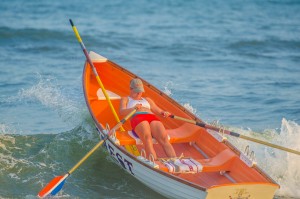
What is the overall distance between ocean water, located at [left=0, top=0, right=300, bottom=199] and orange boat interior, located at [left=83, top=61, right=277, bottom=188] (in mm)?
571

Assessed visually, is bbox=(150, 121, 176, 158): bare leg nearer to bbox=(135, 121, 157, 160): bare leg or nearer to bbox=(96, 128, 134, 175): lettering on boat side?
bbox=(135, 121, 157, 160): bare leg

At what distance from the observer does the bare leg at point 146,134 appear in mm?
8641

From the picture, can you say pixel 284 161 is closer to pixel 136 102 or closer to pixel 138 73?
pixel 136 102

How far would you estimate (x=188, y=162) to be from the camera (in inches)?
327

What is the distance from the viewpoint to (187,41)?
63.3ft

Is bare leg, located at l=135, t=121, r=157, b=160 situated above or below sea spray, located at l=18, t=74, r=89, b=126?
above

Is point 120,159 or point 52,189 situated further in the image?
point 120,159

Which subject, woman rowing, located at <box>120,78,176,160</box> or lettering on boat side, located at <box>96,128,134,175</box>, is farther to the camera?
woman rowing, located at <box>120,78,176,160</box>

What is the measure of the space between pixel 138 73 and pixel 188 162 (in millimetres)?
7231

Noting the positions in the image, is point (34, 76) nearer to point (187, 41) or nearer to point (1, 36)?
point (1, 36)

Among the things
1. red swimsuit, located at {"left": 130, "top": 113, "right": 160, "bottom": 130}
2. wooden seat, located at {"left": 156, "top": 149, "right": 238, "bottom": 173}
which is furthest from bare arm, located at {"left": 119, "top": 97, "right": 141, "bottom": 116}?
wooden seat, located at {"left": 156, "top": 149, "right": 238, "bottom": 173}

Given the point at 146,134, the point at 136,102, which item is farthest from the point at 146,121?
the point at 136,102

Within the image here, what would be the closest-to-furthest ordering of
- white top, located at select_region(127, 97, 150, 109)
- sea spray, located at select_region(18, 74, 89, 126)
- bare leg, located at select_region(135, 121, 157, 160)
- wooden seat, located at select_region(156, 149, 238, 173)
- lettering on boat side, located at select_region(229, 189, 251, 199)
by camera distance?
lettering on boat side, located at select_region(229, 189, 251, 199)
wooden seat, located at select_region(156, 149, 238, 173)
bare leg, located at select_region(135, 121, 157, 160)
white top, located at select_region(127, 97, 150, 109)
sea spray, located at select_region(18, 74, 89, 126)

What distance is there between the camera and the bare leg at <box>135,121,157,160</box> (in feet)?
28.3
